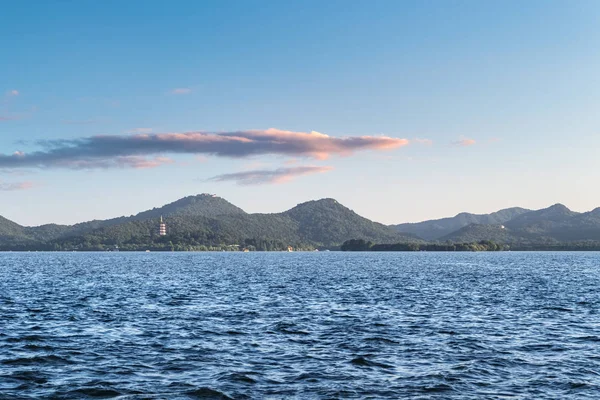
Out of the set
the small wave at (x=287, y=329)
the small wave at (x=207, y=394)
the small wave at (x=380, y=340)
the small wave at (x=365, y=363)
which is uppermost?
the small wave at (x=287, y=329)

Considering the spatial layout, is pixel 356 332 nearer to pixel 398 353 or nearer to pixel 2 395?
pixel 398 353

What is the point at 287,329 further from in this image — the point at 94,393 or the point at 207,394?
the point at 94,393

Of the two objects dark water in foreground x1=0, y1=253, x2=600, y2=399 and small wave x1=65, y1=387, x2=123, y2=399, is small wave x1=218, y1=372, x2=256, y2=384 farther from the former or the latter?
small wave x1=65, y1=387, x2=123, y2=399

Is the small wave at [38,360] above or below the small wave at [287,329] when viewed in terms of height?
below

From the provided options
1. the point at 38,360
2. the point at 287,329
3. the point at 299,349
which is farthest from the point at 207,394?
the point at 287,329

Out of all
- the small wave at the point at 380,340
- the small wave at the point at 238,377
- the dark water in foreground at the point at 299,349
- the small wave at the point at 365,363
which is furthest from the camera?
the small wave at the point at 380,340

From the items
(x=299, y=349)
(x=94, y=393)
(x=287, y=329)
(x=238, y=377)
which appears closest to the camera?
(x=94, y=393)

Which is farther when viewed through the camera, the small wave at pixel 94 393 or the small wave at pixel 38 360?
the small wave at pixel 38 360

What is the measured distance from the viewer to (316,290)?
286ft

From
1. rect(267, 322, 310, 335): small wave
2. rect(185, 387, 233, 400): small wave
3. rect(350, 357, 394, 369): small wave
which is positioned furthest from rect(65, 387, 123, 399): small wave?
rect(267, 322, 310, 335): small wave

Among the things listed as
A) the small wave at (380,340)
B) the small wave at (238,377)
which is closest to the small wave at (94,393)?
the small wave at (238,377)

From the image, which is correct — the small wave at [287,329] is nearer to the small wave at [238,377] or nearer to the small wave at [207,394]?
the small wave at [238,377]

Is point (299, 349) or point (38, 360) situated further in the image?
point (299, 349)

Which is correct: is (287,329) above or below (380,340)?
above
